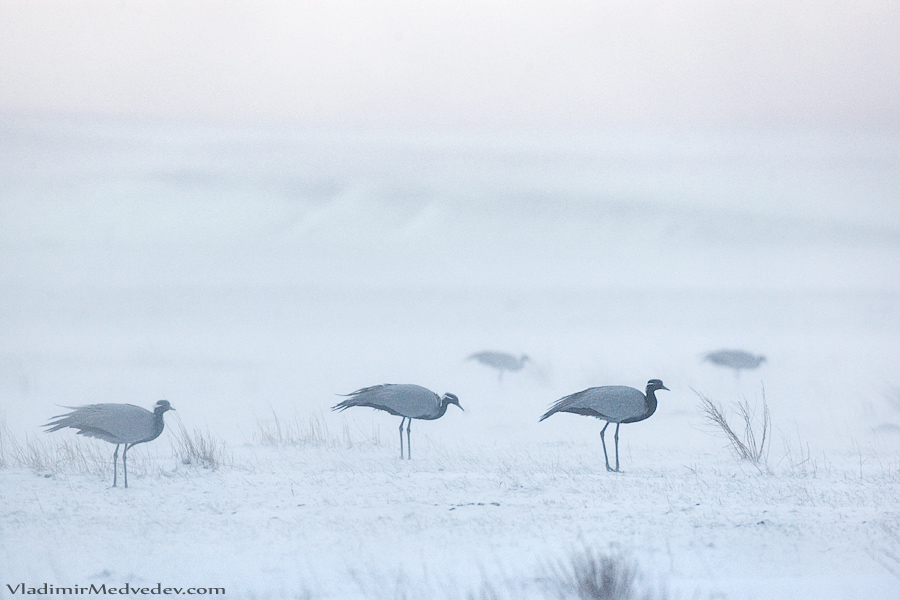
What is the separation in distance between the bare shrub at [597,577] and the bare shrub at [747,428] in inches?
32.4

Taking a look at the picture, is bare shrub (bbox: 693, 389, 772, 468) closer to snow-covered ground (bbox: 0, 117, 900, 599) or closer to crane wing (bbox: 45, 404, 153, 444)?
snow-covered ground (bbox: 0, 117, 900, 599)

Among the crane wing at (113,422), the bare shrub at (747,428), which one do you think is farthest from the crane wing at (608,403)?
the crane wing at (113,422)

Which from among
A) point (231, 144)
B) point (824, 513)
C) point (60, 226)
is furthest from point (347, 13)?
point (824, 513)

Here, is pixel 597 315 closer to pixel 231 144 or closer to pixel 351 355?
pixel 351 355

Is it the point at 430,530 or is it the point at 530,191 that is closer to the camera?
the point at 430,530

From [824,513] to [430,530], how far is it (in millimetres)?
1810

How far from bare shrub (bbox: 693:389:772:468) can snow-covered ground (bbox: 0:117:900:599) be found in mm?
44

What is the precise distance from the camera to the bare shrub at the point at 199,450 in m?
3.92

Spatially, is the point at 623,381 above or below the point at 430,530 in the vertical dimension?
above

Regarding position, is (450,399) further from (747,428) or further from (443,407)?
(747,428)

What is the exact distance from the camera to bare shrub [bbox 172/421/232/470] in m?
3.92

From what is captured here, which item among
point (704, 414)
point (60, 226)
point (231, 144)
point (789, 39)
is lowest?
point (704, 414)

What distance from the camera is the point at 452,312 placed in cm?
406

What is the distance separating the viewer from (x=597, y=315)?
13.3 ft
